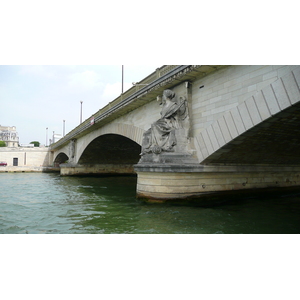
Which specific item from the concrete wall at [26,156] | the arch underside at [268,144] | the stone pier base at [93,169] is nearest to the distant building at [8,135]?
the concrete wall at [26,156]

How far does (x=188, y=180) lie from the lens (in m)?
9.47

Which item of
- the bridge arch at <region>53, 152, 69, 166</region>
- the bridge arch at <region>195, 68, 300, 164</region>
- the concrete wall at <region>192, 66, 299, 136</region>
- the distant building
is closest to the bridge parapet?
the concrete wall at <region>192, 66, 299, 136</region>

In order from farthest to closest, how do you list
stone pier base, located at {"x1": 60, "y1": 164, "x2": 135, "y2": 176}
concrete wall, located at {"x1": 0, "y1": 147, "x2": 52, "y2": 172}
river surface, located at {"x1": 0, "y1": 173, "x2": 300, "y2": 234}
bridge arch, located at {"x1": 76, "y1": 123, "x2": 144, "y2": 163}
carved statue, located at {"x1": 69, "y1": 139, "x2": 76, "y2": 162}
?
concrete wall, located at {"x1": 0, "y1": 147, "x2": 52, "y2": 172}
carved statue, located at {"x1": 69, "y1": 139, "x2": 76, "y2": 162}
stone pier base, located at {"x1": 60, "y1": 164, "x2": 135, "y2": 176}
bridge arch, located at {"x1": 76, "y1": 123, "x2": 144, "y2": 163}
river surface, located at {"x1": 0, "y1": 173, "x2": 300, "y2": 234}

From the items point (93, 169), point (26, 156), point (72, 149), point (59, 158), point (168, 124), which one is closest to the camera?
point (168, 124)

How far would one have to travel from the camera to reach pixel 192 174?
9.52 meters

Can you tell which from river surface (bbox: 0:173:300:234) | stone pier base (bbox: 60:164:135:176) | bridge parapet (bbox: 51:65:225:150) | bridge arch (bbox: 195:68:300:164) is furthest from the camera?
stone pier base (bbox: 60:164:135:176)

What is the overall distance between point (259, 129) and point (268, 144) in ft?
6.85

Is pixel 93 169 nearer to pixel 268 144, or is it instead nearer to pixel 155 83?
pixel 155 83

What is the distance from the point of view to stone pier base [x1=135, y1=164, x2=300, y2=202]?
30.4ft

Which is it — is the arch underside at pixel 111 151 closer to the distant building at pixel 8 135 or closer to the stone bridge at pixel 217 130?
the stone bridge at pixel 217 130

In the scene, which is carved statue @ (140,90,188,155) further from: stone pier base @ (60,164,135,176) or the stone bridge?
stone pier base @ (60,164,135,176)

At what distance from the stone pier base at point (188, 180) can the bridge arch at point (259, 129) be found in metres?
0.43

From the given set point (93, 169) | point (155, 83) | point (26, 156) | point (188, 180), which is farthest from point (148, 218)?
point (26, 156)

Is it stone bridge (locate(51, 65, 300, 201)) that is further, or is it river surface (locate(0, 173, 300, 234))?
stone bridge (locate(51, 65, 300, 201))
